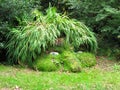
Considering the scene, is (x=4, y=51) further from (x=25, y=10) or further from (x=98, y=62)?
(x=98, y=62)

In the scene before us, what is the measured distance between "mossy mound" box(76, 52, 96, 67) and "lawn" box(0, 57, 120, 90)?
211mm

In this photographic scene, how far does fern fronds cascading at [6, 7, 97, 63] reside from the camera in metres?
9.02

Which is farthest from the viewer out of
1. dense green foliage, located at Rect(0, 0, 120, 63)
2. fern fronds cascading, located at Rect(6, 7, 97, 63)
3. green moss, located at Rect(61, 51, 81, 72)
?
dense green foliage, located at Rect(0, 0, 120, 63)

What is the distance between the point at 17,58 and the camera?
9.16 metres

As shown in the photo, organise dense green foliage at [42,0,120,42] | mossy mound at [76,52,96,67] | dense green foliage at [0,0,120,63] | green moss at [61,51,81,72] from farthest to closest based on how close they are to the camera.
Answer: dense green foliage at [42,0,120,42] < mossy mound at [76,52,96,67] < dense green foliage at [0,0,120,63] < green moss at [61,51,81,72]

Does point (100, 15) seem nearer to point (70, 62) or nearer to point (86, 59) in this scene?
point (86, 59)

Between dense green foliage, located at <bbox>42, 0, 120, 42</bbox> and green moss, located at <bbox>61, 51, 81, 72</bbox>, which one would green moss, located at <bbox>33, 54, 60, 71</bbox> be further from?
dense green foliage, located at <bbox>42, 0, 120, 42</bbox>

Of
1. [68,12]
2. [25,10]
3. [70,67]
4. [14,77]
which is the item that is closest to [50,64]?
[70,67]

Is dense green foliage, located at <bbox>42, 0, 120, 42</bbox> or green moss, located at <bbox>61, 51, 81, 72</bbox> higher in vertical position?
dense green foliage, located at <bbox>42, 0, 120, 42</bbox>

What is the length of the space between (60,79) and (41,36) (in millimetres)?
1684

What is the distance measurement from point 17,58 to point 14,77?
123cm

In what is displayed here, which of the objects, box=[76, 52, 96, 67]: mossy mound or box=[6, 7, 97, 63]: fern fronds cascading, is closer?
box=[6, 7, 97, 63]: fern fronds cascading

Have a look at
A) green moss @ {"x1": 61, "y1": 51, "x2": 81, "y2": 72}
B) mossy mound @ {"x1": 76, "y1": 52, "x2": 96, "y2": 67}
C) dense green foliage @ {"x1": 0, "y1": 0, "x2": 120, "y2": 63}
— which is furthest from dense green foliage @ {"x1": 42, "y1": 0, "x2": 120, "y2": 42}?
green moss @ {"x1": 61, "y1": 51, "x2": 81, "y2": 72}

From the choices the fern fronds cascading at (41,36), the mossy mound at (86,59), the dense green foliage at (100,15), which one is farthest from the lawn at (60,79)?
the dense green foliage at (100,15)
